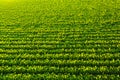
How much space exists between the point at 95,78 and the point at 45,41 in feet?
17.5

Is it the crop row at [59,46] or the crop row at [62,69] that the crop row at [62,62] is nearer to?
the crop row at [62,69]

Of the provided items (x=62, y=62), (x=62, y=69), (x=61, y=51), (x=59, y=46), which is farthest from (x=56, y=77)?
(x=59, y=46)

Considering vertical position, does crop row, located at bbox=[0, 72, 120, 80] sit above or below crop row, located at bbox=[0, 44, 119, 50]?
below

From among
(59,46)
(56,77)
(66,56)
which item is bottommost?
(56,77)

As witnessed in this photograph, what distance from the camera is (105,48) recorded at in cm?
1177

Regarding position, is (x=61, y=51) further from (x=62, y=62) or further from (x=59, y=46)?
(x=62, y=62)

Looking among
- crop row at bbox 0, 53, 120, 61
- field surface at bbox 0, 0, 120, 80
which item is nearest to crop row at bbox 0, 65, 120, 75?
field surface at bbox 0, 0, 120, 80


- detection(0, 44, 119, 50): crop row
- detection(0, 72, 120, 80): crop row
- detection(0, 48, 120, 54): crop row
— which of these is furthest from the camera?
detection(0, 44, 119, 50): crop row

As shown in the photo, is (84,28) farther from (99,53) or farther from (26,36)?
(99,53)

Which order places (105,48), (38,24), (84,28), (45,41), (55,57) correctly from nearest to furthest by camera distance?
(55,57)
(105,48)
(45,41)
(84,28)
(38,24)

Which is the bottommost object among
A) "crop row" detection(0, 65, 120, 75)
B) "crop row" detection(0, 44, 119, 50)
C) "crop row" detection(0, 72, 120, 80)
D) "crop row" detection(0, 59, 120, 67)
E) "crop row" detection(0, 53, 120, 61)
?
"crop row" detection(0, 72, 120, 80)

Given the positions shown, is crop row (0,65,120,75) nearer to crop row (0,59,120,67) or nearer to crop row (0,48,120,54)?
crop row (0,59,120,67)

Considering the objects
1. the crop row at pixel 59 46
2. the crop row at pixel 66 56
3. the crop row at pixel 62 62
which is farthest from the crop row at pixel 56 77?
the crop row at pixel 59 46

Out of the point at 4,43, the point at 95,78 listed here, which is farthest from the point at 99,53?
the point at 4,43
